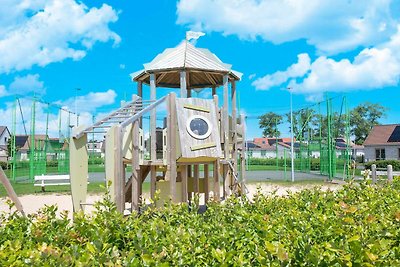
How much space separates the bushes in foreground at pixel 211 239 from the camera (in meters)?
2.23

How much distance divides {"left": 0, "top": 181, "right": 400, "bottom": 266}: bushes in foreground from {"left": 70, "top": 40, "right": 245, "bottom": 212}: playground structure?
3652 millimetres

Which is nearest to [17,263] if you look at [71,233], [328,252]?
[71,233]

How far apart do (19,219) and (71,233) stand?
903mm

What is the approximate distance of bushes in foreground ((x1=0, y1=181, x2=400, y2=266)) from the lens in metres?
2.23

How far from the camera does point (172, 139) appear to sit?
8188 millimetres

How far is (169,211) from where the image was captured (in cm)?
380

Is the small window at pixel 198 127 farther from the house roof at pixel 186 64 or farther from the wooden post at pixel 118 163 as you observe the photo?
the wooden post at pixel 118 163

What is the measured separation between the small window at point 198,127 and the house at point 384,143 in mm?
35749

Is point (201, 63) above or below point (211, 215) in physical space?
above

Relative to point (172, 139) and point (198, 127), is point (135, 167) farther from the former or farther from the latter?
point (198, 127)

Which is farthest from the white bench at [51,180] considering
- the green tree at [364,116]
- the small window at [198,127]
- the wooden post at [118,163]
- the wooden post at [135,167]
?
the green tree at [364,116]

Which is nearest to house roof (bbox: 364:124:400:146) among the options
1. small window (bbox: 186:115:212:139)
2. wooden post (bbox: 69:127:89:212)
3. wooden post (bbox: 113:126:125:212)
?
small window (bbox: 186:115:212:139)

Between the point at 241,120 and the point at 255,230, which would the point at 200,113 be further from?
the point at 255,230

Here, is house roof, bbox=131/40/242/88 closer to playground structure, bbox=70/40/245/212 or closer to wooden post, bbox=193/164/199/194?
playground structure, bbox=70/40/245/212
